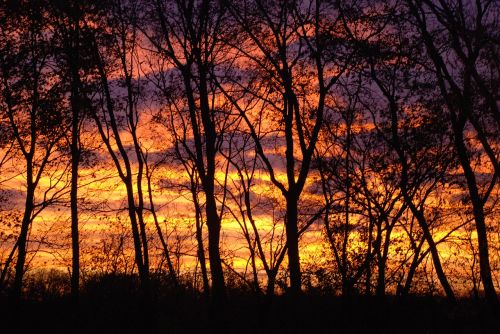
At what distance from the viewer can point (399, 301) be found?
2675 cm

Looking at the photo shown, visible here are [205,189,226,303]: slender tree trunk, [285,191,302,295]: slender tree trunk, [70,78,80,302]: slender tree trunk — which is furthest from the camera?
[70,78,80,302]: slender tree trunk

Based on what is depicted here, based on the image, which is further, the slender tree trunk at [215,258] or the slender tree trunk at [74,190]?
the slender tree trunk at [74,190]

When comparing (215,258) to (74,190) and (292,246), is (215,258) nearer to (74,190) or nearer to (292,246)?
(292,246)

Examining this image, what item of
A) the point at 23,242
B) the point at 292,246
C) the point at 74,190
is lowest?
the point at 292,246

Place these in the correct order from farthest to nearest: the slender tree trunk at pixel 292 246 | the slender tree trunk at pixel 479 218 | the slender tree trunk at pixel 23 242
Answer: the slender tree trunk at pixel 23 242 < the slender tree trunk at pixel 479 218 < the slender tree trunk at pixel 292 246

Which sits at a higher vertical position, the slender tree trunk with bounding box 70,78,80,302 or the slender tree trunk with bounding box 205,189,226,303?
the slender tree trunk with bounding box 70,78,80,302

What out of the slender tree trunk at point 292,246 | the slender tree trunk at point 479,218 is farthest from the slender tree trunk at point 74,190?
the slender tree trunk at point 479,218

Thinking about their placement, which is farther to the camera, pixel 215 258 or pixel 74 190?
pixel 74 190

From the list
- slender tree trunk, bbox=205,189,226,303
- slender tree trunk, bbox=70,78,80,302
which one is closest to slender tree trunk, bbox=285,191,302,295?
slender tree trunk, bbox=205,189,226,303

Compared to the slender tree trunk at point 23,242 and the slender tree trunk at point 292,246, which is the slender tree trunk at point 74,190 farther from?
the slender tree trunk at point 292,246

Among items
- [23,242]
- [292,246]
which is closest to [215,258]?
[292,246]

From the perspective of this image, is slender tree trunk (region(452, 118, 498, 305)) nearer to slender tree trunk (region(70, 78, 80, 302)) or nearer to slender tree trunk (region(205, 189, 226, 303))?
slender tree trunk (region(205, 189, 226, 303))

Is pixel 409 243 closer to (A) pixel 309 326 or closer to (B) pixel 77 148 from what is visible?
(A) pixel 309 326

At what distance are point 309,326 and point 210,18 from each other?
1351 cm
